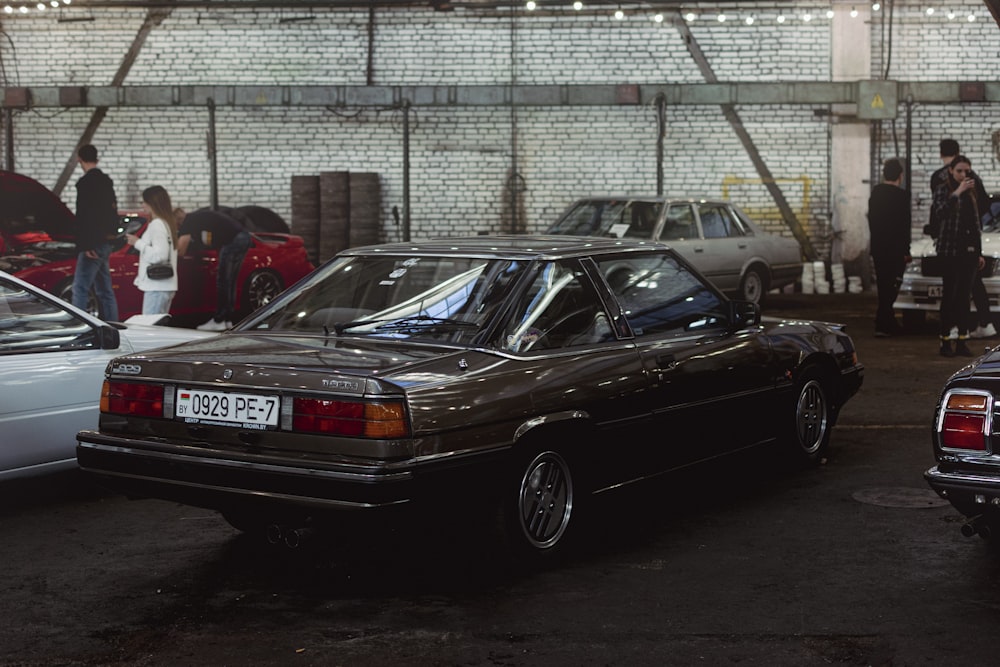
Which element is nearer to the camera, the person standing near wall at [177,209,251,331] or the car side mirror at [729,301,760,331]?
the car side mirror at [729,301,760,331]

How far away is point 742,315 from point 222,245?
925cm

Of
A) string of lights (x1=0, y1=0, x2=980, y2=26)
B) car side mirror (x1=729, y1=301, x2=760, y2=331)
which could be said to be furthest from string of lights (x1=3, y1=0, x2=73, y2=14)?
car side mirror (x1=729, y1=301, x2=760, y2=331)

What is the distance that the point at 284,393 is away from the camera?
476 cm

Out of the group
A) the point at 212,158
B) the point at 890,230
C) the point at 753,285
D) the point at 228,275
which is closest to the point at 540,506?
the point at 890,230

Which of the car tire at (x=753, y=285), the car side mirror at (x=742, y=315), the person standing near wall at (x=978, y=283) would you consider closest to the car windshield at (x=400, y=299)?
the car side mirror at (x=742, y=315)

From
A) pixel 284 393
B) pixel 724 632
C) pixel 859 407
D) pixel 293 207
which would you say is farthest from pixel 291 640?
pixel 293 207

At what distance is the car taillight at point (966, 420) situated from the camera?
480 cm

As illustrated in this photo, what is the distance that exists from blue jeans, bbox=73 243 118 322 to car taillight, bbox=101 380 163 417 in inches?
253

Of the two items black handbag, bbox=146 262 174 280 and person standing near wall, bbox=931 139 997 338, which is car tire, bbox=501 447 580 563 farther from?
person standing near wall, bbox=931 139 997 338

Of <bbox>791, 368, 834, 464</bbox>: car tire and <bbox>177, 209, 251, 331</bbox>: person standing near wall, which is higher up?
<bbox>177, 209, 251, 331</bbox>: person standing near wall

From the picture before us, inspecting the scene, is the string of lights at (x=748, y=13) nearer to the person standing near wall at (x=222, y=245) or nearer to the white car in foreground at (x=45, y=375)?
the person standing near wall at (x=222, y=245)

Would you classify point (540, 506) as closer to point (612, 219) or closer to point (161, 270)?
point (161, 270)

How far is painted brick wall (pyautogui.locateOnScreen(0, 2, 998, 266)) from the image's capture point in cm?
2120

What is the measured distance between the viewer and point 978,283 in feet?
43.8
